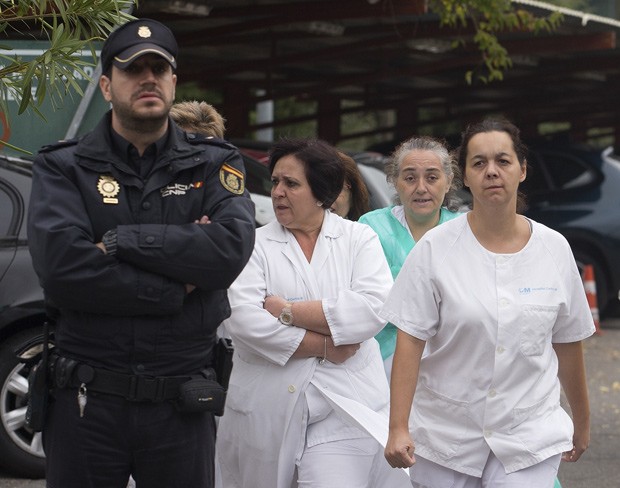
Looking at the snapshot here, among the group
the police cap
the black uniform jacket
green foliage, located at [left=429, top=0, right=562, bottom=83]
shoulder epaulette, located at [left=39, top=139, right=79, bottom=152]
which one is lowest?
the black uniform jacket

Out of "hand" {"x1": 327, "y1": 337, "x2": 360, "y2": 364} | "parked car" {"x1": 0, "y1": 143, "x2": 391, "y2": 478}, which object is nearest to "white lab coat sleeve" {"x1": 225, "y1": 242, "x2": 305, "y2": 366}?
"hand" {"x1": 327, "y1": 337, "x2": 360, "y2": 364}

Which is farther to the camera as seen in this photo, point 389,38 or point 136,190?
point 389,38

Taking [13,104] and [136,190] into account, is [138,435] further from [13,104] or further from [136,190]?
[13,104]

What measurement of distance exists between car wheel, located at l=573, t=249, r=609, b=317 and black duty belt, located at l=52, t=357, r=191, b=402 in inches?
401

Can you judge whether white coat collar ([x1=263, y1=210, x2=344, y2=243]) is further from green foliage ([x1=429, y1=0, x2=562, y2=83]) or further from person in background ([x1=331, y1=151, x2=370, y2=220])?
green foliage ([x1=429, y1=0, x2=562, y2=83])

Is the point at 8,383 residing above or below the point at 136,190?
below

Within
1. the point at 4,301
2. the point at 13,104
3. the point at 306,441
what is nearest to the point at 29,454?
the point at 4,301

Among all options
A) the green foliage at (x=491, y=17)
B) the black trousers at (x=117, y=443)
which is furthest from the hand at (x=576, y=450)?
the green foliage at (x=491, y=17)

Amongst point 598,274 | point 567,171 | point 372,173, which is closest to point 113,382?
point 372,173

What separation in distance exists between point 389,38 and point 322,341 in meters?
11.1

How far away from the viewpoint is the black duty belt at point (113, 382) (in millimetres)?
3707

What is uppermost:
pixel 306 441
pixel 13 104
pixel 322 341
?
pixel 13 104

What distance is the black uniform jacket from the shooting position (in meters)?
3.68

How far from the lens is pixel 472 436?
4199 millimetres
